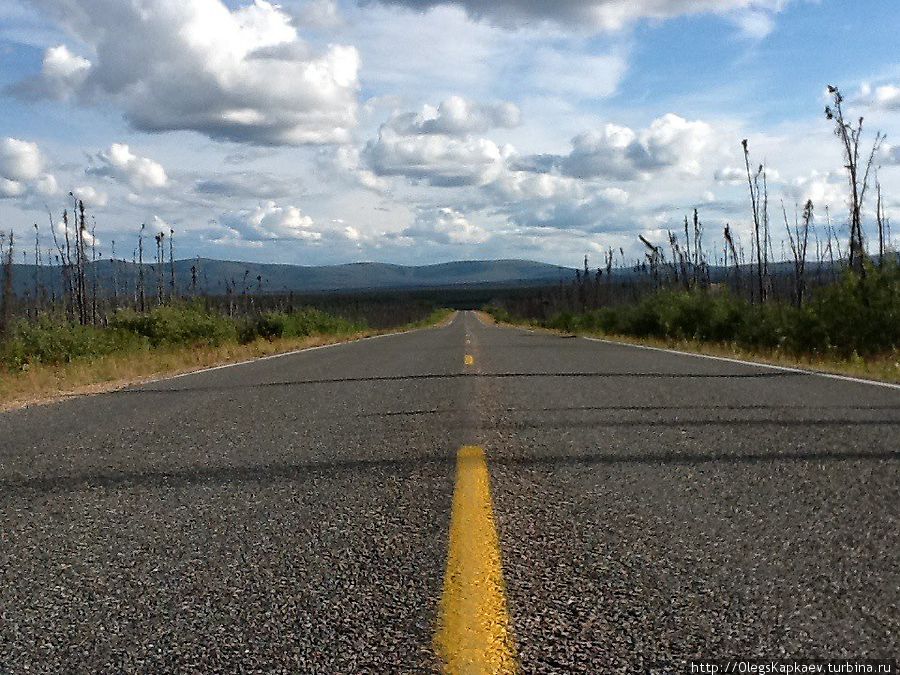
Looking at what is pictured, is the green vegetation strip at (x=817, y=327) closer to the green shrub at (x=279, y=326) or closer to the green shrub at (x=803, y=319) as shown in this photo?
the green shrub at (x=803, y=319)

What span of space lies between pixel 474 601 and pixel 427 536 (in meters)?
0.83

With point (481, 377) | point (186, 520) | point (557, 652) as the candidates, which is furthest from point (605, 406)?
point (557, 652)

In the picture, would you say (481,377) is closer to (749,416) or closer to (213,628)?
(749,416)

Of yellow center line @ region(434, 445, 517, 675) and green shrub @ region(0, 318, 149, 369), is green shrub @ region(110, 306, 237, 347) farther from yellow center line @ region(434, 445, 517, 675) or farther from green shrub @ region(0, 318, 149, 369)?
yellow center line @ region(434, 445, 517, 675)

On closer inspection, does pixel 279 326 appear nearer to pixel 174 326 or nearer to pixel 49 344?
pixel 174 326

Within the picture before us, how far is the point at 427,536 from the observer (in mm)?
3457

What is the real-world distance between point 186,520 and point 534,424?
3392 mm

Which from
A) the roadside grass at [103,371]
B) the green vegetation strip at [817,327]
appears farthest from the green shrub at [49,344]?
the green vegetation strip at [817,327]

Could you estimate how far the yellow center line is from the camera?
2.22m

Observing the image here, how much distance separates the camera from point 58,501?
14.1 ft

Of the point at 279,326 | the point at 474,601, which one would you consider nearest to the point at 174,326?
the point at 279,326

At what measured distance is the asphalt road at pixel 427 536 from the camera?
238 centimetres

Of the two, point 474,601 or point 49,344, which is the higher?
point 49,344

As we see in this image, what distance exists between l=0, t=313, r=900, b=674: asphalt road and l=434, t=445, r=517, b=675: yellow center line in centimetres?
6
